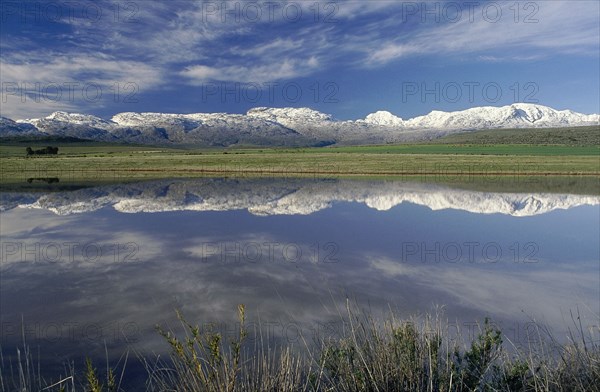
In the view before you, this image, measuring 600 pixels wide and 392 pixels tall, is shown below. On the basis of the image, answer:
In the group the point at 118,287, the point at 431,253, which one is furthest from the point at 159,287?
the point at 431,253

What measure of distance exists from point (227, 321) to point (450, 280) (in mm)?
7609

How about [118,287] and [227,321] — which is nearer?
[227,321]

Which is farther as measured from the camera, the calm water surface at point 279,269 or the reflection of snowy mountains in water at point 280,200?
the reflection of snowy mountains in water at point 280,200

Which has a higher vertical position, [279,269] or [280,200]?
[280,200]

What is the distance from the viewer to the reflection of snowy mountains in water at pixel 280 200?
1176 inches

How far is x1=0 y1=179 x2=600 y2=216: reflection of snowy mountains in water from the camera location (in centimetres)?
2988

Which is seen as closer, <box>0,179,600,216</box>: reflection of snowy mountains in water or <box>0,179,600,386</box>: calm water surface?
<box>0,179,600,386</box>: calm water surface

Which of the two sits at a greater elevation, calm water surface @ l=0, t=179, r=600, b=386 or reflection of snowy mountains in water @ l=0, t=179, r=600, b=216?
reflection of snowy mountains in water @ l=0, t=179, r=600, b=216

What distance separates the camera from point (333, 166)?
75.0 metres

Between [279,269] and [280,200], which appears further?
[280,200]

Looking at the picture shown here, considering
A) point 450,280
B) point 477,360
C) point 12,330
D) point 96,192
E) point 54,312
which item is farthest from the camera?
point 96,192

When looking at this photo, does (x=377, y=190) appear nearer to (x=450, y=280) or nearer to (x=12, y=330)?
(x=450, y=280)

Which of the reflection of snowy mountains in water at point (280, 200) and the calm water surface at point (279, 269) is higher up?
the reflection of snowy mountains in water at point (280, 200)

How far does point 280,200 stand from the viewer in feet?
111
